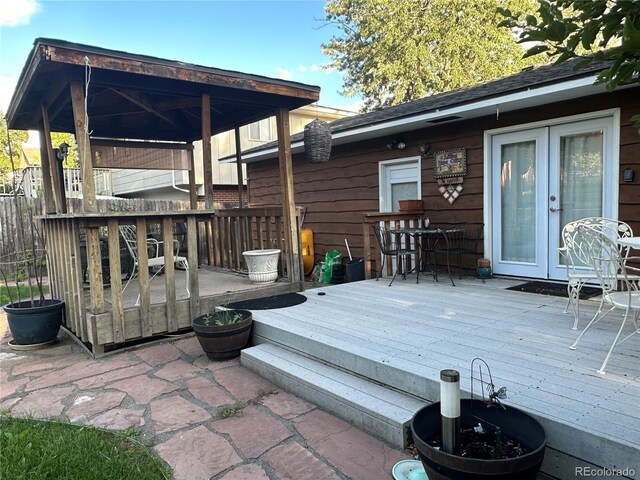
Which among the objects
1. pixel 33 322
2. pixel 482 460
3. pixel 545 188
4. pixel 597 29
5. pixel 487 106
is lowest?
pixel 33 322

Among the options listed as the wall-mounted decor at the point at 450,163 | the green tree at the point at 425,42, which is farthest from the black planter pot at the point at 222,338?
the green tree at the point at 425,42

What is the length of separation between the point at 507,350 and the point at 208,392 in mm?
1943

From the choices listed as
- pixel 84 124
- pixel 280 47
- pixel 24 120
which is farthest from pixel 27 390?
pixel 280 47

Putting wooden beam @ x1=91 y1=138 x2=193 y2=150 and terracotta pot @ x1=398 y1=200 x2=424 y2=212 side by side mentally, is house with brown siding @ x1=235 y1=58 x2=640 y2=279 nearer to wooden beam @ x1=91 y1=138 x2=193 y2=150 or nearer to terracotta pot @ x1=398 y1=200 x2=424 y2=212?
terracotta pot @ x1=398 y1=200 x2=424 y2=212

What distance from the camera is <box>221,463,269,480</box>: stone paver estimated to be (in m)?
1.93

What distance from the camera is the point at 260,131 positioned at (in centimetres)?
1388

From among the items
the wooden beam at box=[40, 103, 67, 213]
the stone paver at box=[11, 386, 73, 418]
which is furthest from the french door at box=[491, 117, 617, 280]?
the wooden beam at box=[40, 103, 67, 213]

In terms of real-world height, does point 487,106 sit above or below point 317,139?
above

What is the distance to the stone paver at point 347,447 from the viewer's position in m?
1.96

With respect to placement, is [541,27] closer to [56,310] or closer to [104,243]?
[56,310]

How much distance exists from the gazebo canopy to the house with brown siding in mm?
1594

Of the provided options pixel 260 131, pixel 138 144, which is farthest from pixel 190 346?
pixel 260 131

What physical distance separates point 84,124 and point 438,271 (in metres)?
4.40

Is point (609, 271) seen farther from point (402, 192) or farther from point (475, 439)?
point (402, 192)
